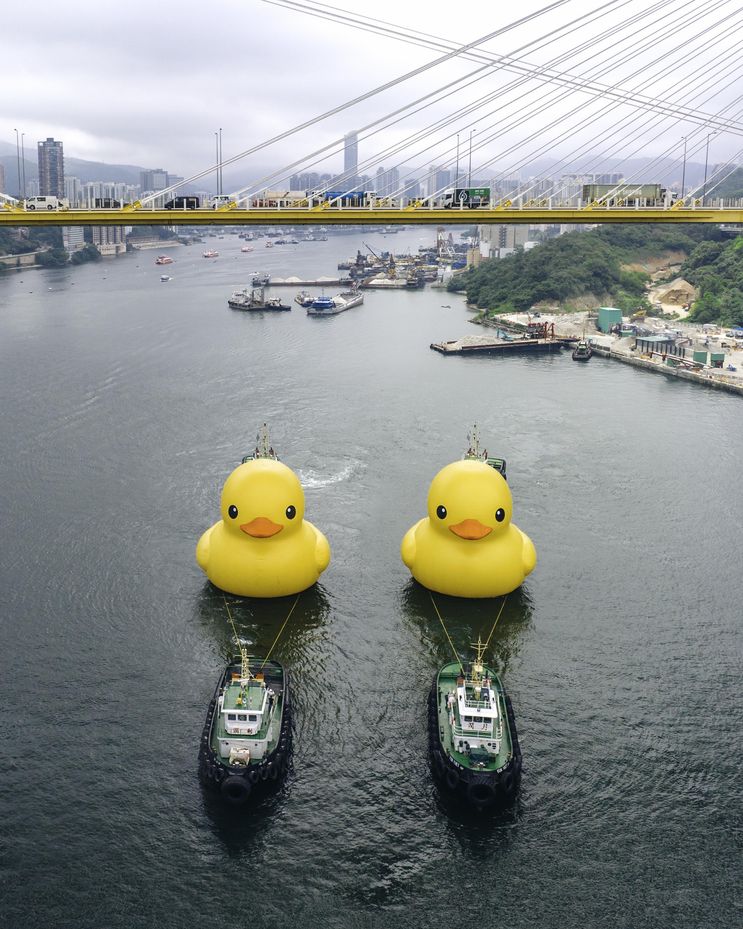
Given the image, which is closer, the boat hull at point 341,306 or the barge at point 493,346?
the barge at point 493,346

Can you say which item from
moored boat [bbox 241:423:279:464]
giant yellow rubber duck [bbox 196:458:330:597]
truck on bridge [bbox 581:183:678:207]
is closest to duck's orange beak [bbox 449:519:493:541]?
giant yellow rubber duck [bbox 196:458:330:597]

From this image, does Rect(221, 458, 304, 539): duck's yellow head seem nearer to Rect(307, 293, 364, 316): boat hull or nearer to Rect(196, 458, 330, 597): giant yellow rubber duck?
Rect(196, 458, 330, 597): giant yellow rubber duck

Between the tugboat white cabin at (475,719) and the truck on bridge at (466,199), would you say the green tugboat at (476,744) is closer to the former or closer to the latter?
the tugboat white cabin at (475,719)

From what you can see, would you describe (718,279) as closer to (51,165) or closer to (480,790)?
(480,790)

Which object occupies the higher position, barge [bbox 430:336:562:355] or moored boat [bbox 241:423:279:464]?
barge [bbox 430:336:562:355]

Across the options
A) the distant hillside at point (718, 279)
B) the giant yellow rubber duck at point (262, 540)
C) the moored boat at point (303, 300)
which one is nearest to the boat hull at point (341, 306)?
the moored boat at point (303, 300)

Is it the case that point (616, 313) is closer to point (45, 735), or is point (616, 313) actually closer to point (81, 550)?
point (81, 550)
